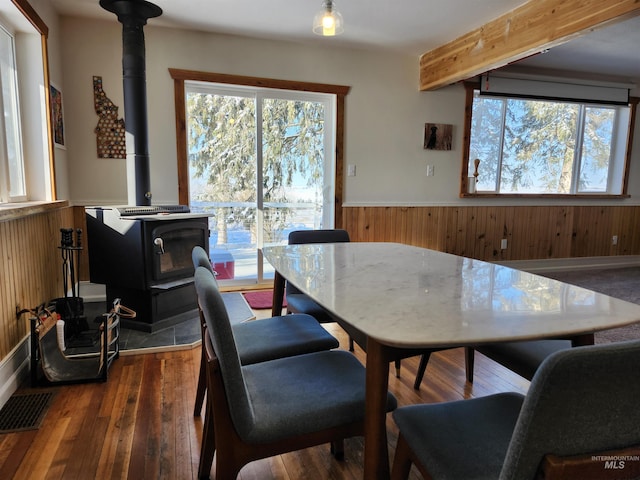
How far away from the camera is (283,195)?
4230 millimetres

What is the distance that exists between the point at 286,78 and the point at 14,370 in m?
3.16

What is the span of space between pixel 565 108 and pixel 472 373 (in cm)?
428

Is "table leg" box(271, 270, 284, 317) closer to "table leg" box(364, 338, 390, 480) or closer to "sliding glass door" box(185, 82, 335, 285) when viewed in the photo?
"table leg" box(364, 338, 390, 480)

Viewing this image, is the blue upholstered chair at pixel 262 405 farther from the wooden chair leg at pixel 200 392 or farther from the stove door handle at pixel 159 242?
the stove door handle at pixel 159 242

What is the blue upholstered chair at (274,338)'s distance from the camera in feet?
5.16

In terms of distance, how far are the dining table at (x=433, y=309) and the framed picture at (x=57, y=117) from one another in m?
2.39

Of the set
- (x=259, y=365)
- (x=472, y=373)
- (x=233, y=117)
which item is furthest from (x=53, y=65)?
(x=472, y=373)

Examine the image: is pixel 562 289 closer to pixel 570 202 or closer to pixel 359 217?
pixel 359 217

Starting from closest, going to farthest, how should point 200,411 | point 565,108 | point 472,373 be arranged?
1. point 200,411
2. point 472,373
3. point 565,108

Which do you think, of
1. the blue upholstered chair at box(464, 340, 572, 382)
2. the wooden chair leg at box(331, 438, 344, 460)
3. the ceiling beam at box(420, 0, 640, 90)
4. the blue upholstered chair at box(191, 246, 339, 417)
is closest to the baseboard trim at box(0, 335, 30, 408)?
the blue upholstered chair at box(191, 246, 339, 417)

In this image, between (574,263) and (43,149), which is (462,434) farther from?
(574,263)

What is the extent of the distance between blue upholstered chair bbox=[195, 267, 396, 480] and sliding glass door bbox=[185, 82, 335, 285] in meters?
→ 2.89

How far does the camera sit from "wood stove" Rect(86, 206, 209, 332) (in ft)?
9.02

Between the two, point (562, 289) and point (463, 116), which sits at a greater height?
point (463, 116)
